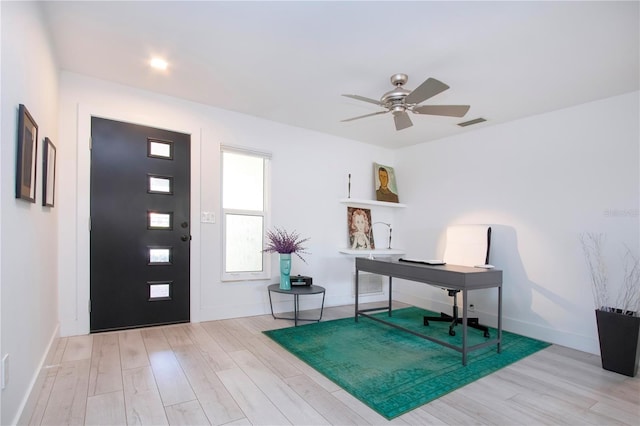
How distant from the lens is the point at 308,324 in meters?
3.80

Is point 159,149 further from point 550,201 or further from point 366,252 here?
point 550,201

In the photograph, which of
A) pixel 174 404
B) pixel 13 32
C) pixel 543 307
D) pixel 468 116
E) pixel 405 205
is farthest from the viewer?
pixel 405 205

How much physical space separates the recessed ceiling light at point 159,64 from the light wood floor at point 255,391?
2493 millimetres

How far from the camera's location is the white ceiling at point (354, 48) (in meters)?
2.12

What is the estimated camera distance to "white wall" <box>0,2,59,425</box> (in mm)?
1520

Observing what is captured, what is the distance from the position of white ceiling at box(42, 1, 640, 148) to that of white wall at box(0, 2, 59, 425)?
448mm

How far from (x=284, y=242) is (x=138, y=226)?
5.15 feet

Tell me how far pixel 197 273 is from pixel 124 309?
0.77 metres

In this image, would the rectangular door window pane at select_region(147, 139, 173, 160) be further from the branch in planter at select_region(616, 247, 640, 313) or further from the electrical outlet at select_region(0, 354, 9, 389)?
the branch in planter at select_region(616, 247, 640, 313)

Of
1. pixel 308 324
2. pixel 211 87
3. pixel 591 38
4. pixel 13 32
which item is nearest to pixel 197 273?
pixel 308 324

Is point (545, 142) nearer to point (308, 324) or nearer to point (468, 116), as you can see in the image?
point (468, 116)

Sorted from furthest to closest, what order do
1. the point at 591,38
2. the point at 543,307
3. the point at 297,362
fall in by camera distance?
1. the point at 543,307
2. the point at 297,362
3. the point at 591,38

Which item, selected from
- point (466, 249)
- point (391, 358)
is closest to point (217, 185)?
point (391, 358)

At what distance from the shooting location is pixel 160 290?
3537 mm
